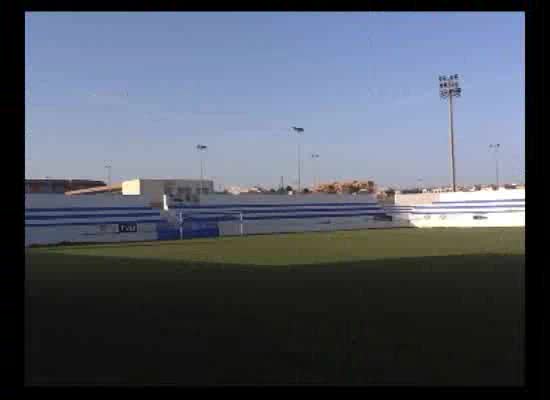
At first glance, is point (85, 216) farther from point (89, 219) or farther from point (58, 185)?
point (58, 185)

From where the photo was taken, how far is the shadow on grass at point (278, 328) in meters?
3.73

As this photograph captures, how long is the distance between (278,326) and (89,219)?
16.5m

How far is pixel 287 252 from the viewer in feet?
44.8

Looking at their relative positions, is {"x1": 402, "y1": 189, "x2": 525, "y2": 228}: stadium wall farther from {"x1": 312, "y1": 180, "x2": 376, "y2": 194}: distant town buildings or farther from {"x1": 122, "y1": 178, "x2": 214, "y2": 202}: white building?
{"x1": 312, "y1": 180, "x2": 376, "y2": 194}: distant town buildings

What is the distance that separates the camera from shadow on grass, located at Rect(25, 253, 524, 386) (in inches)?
147

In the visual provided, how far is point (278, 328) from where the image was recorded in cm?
495

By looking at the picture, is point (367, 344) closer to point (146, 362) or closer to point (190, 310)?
point (146, 362)

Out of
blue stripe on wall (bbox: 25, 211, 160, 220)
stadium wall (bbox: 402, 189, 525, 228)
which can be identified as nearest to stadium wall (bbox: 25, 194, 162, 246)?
blue stripe on wall (bbox: 25, 211, 160, 220)

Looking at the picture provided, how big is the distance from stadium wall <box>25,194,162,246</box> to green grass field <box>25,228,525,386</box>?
10.3m
